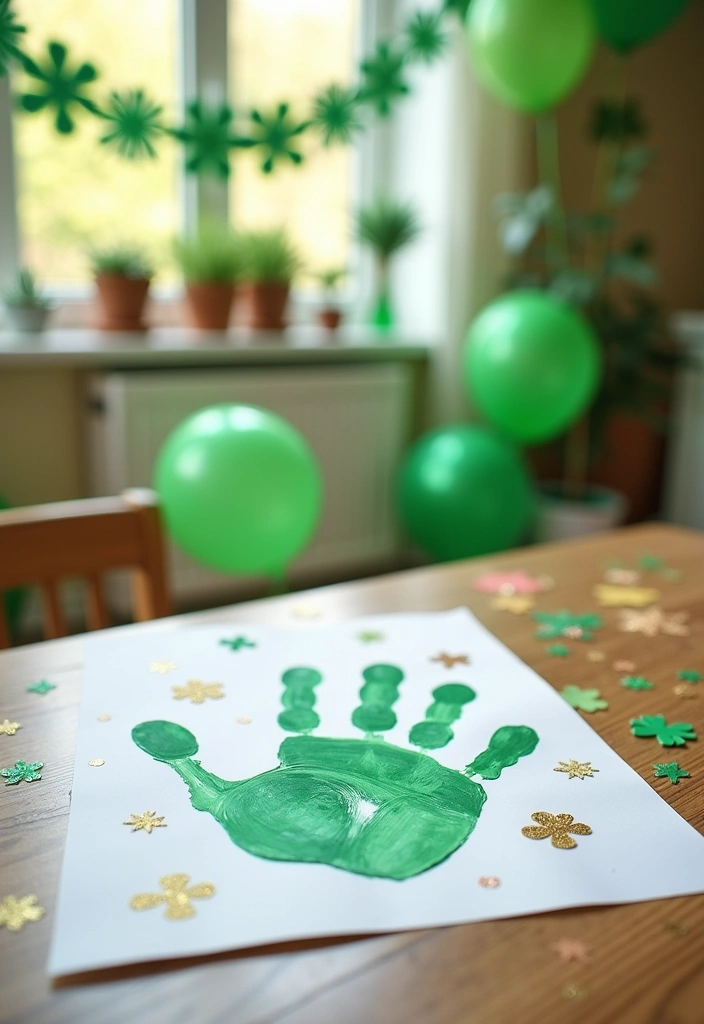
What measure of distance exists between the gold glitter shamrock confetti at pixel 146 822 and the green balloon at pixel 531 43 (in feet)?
7.04

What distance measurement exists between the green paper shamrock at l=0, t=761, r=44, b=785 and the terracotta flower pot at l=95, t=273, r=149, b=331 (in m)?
1.89

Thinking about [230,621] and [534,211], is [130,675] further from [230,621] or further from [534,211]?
[534,211]

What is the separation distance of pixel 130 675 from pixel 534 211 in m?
2.12

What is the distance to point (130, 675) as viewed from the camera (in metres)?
0.78

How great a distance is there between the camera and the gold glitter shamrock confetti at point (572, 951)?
0.47 m

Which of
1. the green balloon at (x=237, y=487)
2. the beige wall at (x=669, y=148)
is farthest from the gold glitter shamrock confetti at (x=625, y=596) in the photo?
the beige wall at (x=669, y=148)

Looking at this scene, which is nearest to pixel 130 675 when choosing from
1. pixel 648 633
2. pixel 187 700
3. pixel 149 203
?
pixel 187 700

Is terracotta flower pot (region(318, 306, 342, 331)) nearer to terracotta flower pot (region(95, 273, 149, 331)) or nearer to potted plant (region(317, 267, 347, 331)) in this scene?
potted plant (region(317, 267, 347, 331))

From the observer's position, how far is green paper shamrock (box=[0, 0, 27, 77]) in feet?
3.28

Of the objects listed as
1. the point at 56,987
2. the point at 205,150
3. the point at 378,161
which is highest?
the point at 378,161

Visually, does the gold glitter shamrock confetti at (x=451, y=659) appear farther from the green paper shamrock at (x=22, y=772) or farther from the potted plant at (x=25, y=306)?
the potted plant at (x=25, y=306)

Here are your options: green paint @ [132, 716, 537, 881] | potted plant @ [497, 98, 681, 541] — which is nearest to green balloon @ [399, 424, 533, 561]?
potted plant @ [497, 98, 681, 541]

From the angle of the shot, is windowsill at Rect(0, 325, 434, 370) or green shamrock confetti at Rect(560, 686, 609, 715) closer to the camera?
green shamrock confetti at Rect(560, 686, 609, 715)

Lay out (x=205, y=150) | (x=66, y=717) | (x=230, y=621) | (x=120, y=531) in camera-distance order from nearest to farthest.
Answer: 1. (x=66, y=717)
2. (x=230, y=621)
3. (x=120, y=531)
4. (x=205, y=150)
